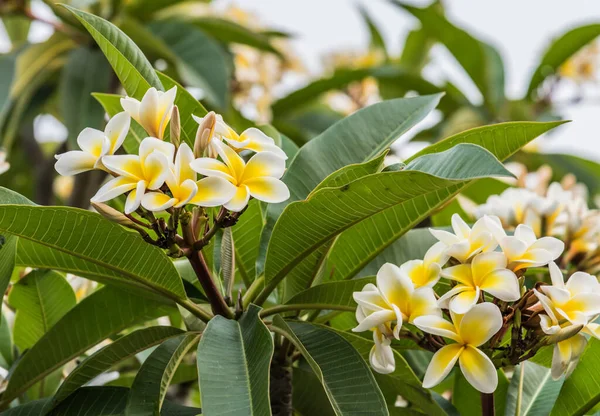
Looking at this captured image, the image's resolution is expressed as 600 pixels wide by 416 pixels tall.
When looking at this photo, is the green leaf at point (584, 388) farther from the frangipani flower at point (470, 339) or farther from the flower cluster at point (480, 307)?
the frangipani flower at point (470, 339)

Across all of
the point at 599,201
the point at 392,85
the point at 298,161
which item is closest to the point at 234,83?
the point at 392,85

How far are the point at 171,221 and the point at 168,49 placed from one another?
3.97 ft

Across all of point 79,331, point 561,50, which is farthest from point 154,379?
point 561,50

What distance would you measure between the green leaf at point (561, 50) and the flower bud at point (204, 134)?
165 cm

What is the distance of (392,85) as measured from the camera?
7.41 ft

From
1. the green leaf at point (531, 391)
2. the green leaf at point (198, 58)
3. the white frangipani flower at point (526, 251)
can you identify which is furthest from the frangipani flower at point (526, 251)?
the green leaf at point (198, 58)

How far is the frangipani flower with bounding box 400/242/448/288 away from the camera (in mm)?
700

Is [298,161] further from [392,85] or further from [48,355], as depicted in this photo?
[392,85]

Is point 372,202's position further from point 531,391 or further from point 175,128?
point 531,391

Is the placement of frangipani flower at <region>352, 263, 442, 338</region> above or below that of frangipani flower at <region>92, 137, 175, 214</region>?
below

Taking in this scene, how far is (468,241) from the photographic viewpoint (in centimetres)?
71

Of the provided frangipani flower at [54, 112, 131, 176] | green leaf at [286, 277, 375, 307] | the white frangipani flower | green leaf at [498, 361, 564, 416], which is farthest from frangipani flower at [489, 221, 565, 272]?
frangipani flower at [54, 112, 131, 176]

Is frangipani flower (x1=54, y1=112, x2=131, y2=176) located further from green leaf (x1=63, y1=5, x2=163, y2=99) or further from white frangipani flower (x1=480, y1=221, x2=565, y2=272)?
white frangipani flower (x1=480, y1=221, x2=565, y2=272)

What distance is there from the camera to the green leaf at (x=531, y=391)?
0.89m
